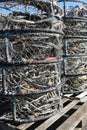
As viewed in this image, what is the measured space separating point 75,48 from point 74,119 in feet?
7.33

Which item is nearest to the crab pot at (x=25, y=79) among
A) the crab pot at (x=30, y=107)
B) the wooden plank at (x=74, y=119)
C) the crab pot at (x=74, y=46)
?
the crab pot at (x=30, y=107)

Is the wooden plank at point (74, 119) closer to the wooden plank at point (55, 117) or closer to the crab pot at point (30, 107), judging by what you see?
the wooden plank at point (55, 117)

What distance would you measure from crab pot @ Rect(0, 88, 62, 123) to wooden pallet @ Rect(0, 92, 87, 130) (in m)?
0.11

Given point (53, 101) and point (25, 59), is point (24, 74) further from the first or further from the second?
point (53, 101)

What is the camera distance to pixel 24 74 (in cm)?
498

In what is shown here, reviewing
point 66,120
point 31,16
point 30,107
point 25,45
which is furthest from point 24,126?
point 31,16

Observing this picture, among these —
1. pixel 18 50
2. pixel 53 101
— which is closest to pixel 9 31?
pixel 18 50

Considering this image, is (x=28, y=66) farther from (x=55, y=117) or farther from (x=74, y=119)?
(x=74, y=119)

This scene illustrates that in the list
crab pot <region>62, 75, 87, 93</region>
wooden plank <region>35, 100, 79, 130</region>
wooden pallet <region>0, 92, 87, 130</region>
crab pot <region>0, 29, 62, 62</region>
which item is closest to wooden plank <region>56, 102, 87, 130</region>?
wooden pallet <region>0, 92, 87, 130</region>

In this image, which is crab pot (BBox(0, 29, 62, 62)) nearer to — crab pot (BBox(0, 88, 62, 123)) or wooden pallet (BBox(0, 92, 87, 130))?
crab pot (BBox(0, 88, 62, 123))

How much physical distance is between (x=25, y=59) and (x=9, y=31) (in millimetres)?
569

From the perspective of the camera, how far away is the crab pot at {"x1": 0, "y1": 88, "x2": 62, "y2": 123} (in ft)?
16.4

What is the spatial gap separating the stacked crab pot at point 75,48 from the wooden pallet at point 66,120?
0.40 meters

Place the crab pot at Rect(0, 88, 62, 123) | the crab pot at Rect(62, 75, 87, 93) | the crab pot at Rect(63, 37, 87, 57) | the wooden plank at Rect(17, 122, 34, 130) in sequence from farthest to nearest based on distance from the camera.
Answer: the crab pot at Rect(62, 75, 87, 93)
the crab pot at Rect(63, 37, 87, 57)
the crab pot at Rect(0, 88, 62, 123)
the wooden plank at Rect(17, 122, 34, 130)
